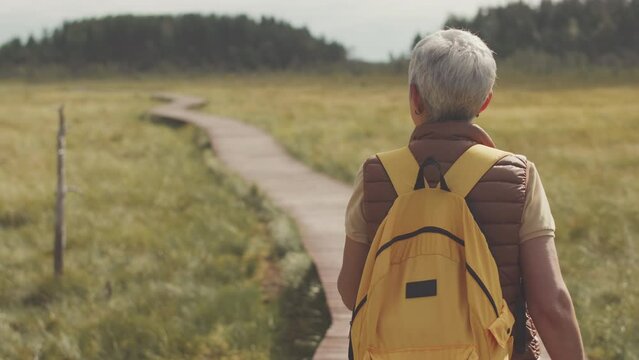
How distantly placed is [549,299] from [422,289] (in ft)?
1.08

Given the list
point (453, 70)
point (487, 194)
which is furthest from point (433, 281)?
point (453, 70)

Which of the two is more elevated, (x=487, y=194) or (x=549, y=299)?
(x=487, y=194)

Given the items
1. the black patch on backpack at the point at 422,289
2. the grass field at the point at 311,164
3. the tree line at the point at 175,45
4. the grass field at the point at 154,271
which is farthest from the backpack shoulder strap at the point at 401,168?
the tree line at the point at 175,45

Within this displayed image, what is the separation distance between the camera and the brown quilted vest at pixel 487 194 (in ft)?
7.00

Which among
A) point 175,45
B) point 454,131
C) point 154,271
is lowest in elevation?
point 175,45

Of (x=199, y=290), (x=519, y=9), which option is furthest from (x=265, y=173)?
(x=519, y=9)

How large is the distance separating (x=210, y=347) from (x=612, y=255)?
3.50 metres

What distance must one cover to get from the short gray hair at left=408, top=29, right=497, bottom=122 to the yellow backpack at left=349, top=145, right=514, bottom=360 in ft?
0.40

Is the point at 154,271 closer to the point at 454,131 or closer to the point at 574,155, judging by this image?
the point at 454,131

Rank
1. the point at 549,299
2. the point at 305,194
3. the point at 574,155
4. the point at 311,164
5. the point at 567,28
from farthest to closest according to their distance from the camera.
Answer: the point at 567,28, the point at 574,155, the point at 311,164, the point at 305,194, the point at 549,299

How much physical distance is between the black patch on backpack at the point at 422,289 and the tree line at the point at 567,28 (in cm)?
6642

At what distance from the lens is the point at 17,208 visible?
1087 centimetres

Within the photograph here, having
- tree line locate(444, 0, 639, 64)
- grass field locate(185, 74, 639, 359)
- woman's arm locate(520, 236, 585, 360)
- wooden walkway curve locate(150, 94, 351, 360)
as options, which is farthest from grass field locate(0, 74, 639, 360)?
tree line locate(444, 0, 639, 64)

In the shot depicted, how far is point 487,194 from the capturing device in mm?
2135
